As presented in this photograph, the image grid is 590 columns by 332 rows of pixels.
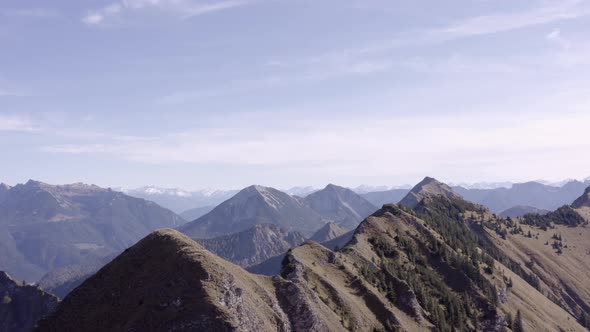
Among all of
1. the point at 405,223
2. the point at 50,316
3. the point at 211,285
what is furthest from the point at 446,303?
the point at 50,316

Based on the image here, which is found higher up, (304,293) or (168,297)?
(168,297)

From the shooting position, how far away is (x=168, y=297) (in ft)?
244

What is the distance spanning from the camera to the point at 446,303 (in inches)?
5979

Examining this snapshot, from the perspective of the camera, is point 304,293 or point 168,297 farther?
point 304,293

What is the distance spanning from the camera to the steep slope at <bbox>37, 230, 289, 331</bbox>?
71.6 metres

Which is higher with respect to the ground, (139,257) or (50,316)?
(139,257)

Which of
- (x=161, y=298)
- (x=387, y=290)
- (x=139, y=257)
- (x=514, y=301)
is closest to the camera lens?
(x=161, y=298)

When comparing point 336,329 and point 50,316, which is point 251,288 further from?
point 50,316

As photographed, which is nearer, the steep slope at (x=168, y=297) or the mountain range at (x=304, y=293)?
the steep slope at (x=168, y=297)

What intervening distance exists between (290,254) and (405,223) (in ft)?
286

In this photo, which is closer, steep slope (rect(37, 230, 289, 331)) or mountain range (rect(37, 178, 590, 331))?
steep slope (rect(37, 230, 289, 331))

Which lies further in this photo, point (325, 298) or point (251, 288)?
point (325, 298)

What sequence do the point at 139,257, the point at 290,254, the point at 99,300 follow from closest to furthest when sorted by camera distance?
1. the point at 99,300
2. the point at 139,257
3. the point at 290,254

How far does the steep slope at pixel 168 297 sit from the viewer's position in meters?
71.6
